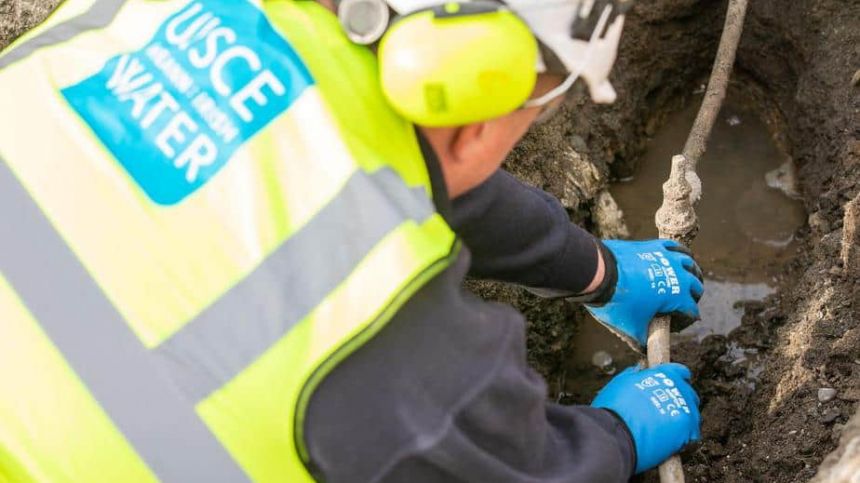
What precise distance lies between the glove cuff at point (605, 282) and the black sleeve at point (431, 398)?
34.4 inches

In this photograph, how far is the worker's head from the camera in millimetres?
1099

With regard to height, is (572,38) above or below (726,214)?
above

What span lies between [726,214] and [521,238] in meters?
1.12

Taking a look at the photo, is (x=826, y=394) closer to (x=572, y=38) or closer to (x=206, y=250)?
(x=572, y=38)

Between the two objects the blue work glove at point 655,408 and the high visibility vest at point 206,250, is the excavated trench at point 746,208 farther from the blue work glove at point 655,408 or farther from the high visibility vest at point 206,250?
the high visibility vest at point 206,250

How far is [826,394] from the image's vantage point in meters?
1.84

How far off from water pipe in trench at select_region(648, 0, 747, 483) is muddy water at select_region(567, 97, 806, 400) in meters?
0.35

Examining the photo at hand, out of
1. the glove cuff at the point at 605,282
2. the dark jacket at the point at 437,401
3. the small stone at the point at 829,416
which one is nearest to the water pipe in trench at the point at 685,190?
the glove cuff at the point at 605,282

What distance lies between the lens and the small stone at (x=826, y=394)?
72.1 inches

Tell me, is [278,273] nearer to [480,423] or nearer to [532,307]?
[480,423]

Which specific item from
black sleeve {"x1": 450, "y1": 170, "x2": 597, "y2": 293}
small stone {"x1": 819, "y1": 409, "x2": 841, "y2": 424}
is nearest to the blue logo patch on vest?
black sleeve {"x1": 450, "y1": 170, "x2": 597, "y2": 293}

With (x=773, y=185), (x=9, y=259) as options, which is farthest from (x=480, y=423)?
(x=773, y=185)

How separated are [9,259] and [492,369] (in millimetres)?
632

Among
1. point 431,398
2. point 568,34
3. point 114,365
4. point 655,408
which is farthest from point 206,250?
point 655,408
